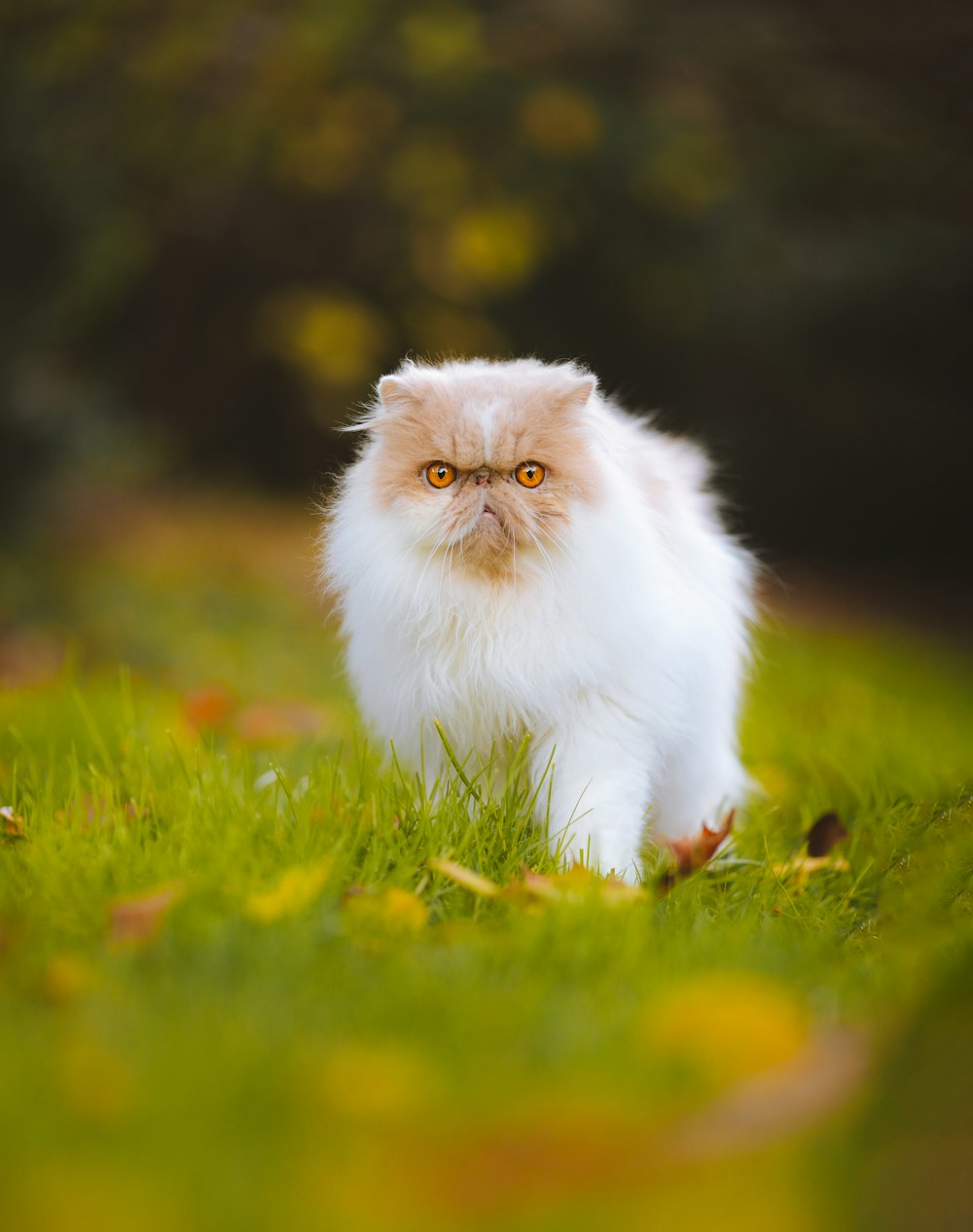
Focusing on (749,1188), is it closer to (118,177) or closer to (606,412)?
(606,412)

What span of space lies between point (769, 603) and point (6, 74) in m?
6.16

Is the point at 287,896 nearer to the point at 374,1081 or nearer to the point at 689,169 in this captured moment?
the point at 374,1081

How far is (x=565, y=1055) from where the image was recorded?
145 centimetres

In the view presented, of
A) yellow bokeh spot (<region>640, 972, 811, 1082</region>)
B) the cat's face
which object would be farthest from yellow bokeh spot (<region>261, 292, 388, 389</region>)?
yellow bokeh spot (<region>640, 972, 811, 1082</region>)

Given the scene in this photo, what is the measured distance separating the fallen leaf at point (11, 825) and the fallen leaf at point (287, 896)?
73 cm

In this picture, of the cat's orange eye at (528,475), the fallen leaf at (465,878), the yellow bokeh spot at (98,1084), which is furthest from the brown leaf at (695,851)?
the yellow bokeh spot at (98,1084)

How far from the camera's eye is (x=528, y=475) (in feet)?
7.85

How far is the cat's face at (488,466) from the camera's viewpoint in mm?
2355

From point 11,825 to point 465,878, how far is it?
1.01 metres

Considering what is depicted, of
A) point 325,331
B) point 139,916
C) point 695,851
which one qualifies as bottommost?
point 139,916

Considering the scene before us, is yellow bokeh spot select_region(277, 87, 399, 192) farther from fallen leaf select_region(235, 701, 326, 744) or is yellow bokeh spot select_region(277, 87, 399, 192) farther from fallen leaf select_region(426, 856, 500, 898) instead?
fallen leaf select_region(426, 856, 500, 898)

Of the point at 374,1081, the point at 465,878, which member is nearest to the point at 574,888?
the point at 465,878

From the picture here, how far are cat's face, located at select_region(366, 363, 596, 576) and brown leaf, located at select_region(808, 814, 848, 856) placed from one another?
3.61 feet

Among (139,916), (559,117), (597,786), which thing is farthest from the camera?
(559,117)
